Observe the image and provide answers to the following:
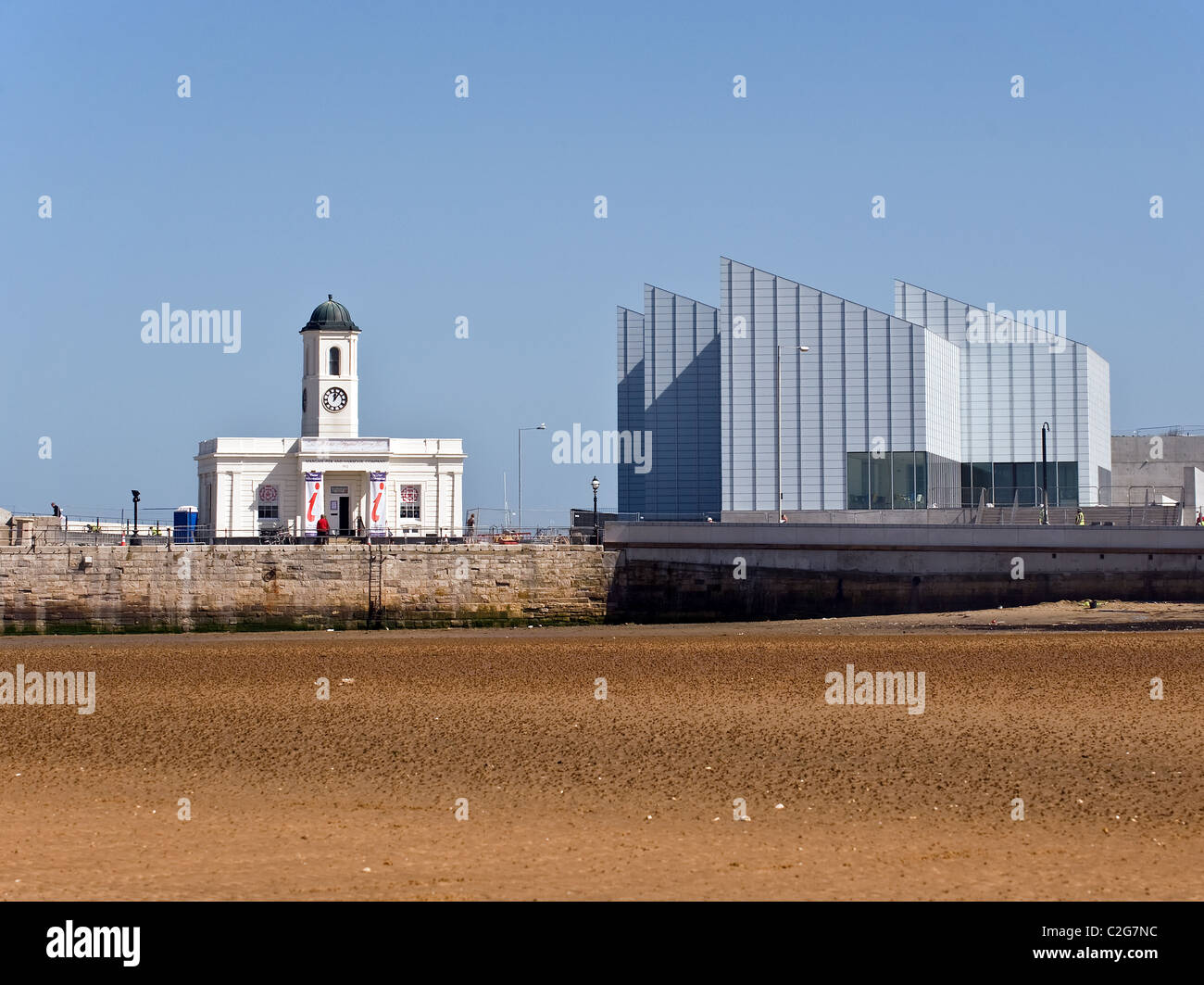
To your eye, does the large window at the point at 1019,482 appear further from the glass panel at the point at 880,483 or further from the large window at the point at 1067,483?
the glass panel at the point at 880,483

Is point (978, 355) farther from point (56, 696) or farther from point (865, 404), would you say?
point (56, 696)

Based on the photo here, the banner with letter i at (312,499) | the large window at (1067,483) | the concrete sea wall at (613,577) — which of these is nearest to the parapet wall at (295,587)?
the concrete sea wall at (613,577)

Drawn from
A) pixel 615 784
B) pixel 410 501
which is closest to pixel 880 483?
pixel 410 501

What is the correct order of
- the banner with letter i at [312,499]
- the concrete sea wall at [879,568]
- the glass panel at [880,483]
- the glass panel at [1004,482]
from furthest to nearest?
the glass panel at [1004,482], the glass panel at [880,483], the banner with letter i at [312,499], the concrete sea wall at [879,568]

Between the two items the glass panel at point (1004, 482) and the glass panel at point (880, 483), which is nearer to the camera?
the glass panel at point (880, 483)

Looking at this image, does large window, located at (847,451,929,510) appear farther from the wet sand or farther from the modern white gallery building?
the wet sand

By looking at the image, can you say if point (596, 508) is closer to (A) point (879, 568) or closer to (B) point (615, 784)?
(A) point (879, 568)

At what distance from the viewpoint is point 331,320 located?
7119 centimetres

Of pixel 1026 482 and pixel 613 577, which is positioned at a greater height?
pixel 1026 482

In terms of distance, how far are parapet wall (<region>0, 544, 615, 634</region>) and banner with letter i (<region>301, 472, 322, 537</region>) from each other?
1379cm

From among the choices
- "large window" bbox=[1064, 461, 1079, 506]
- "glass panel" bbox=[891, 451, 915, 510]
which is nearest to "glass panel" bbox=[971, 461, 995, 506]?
"large window" bbox=[1064, 461, 1079, 506]

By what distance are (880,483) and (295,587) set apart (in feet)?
103

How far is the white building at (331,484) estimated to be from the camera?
67500mm
